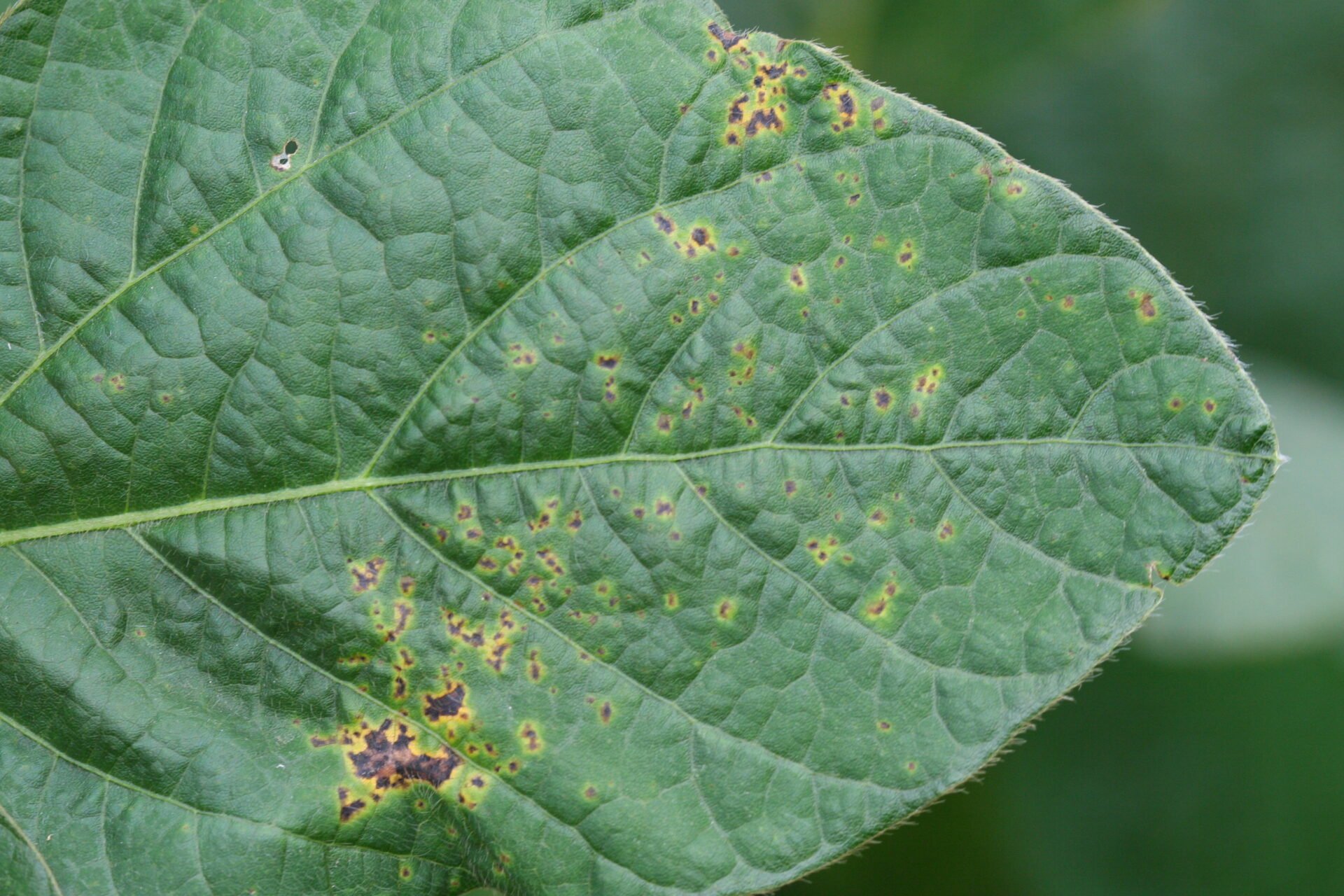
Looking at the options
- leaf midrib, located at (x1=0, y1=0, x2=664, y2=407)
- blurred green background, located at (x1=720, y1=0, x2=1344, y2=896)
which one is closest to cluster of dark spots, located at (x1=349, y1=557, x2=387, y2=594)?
leaf midrib, located at (x1=0, y1=0, x2=664, y2=407)

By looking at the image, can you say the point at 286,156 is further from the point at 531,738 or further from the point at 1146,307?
the point at 1146,307

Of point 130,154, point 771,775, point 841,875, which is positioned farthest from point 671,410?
point 841,875

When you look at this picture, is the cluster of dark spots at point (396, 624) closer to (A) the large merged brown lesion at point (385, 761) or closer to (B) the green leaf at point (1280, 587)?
(A) the large merged brown lesion at point (385, 761)

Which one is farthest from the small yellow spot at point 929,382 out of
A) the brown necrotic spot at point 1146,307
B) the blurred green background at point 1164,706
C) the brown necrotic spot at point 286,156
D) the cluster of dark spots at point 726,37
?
the blurred green background at point 1164,706

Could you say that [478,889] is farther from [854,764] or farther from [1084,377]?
[1084,377]

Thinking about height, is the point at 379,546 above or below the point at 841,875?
above

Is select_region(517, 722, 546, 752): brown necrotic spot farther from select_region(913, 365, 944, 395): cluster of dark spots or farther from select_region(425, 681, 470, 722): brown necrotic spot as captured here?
select_region(913, 365, 944, 395): cluster of dark spots

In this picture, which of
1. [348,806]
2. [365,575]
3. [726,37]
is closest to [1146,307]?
[726,37]
